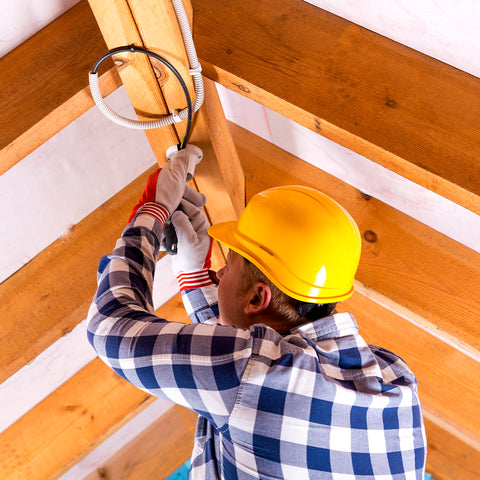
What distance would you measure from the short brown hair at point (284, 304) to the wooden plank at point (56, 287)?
2.54ft

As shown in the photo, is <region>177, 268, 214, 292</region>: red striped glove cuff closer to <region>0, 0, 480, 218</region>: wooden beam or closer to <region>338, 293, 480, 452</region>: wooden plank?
<region>0, 0, 480, 218</region>: wooden beam

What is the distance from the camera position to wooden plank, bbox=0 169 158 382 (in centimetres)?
171

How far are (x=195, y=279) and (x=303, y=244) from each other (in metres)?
0.47

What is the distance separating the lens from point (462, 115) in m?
1.05

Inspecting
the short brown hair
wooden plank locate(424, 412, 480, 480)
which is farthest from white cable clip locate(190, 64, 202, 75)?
wooden plank locate(424, 412, 480, 480)

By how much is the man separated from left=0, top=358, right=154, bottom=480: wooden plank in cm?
131

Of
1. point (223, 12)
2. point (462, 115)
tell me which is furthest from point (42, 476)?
point (462, 115)

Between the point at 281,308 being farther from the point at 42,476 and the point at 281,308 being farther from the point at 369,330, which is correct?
the point at 42,476

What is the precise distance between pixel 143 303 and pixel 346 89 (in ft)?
2.14

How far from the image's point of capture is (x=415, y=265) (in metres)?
1.54

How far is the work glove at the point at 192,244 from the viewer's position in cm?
145

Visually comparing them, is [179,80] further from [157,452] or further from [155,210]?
[157,452]

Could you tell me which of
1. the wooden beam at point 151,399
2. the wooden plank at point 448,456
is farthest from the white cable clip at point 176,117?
the wooden plank at point 448,456

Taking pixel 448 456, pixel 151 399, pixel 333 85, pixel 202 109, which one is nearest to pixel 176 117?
pixel 202 109
